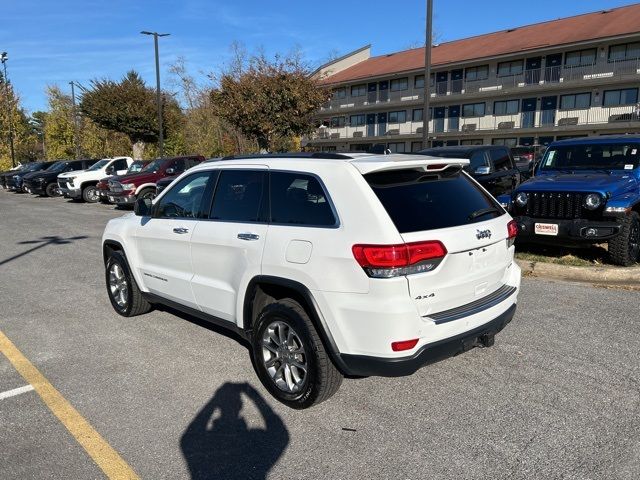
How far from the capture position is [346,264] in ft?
10.2

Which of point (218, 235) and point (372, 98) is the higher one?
point (372, 98)

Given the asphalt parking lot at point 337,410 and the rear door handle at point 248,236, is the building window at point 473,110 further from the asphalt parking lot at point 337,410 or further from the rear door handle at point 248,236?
the rear door handle at point 248,236

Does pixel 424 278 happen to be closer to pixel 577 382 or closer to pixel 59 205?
pixel 577 382

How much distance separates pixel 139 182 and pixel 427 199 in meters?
15.2

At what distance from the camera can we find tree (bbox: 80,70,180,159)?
3294 cm

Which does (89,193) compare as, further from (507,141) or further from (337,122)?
(337,122)

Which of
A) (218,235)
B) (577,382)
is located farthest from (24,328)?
(577,382)

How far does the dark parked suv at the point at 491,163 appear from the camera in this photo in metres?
11.5

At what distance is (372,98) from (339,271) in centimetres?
4564

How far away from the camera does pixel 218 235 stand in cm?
406

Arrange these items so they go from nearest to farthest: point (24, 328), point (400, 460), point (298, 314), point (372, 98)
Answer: point (400, 460) → point (298, 314) → point (24, 328) → point (372, 98)

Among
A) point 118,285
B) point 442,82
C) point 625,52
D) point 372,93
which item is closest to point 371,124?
point 372,93

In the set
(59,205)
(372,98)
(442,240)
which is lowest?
(59,205)

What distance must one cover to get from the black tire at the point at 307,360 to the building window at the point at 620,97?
121 ft
